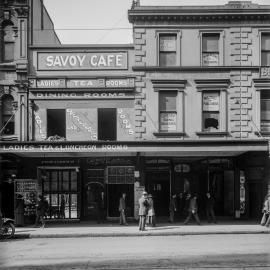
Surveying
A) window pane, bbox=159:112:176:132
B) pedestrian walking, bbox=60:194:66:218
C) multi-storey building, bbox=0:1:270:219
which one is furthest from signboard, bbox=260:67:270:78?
pedestrian walking, bbox=60:194:66:218

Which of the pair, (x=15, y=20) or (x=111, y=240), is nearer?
(x=111, y=240)

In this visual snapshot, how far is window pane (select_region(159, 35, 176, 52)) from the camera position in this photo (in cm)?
2605

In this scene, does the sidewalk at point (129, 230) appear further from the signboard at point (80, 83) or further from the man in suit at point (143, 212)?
the signboard at point (80, 83)

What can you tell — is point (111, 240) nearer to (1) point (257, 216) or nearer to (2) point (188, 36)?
(1) point (257, 216)

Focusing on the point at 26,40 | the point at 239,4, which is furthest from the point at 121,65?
the point at 239,4

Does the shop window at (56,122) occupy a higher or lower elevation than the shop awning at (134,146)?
higher

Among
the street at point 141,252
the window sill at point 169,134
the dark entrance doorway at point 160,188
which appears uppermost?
the window sill at point 169,134

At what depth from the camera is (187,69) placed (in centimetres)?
2572

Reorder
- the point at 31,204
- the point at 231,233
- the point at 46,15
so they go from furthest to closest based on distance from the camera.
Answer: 1. the point at 46,15
2. the point at 31,204
3. the point at 231,233

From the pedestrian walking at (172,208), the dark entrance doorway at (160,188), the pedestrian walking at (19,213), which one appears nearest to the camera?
the pedestrian walking at (19,213)

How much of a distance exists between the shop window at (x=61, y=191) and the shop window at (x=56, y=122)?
2.07 metres

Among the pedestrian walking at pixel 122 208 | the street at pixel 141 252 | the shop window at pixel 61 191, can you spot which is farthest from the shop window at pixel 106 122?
the street at pixel 141 252

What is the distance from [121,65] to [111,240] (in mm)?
10121

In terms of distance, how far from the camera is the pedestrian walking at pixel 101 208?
25652mm
